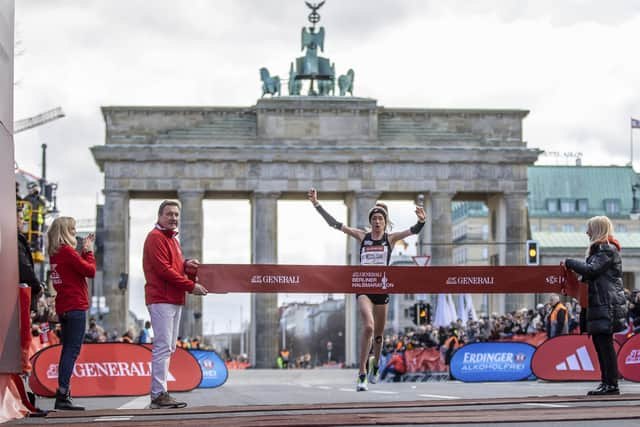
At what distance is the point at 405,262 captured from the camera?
270ft

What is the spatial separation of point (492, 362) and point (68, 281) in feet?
49.6

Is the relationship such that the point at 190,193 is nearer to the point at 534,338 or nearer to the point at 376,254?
the point at 534,338

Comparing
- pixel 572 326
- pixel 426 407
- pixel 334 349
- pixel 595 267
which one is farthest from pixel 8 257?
pixel 334 349

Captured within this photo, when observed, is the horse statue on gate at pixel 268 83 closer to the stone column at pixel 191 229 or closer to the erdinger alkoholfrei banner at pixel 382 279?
the stone column at pixel 191 229

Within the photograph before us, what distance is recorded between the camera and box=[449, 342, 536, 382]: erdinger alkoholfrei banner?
28453 mm

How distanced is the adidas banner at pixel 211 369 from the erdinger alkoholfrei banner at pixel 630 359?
793 centimetres

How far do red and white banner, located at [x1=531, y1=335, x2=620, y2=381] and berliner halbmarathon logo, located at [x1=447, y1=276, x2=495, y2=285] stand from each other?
6.45 meters

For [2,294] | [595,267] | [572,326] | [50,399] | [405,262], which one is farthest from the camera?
[405,262]

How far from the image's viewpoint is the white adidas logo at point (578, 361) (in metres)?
23.4

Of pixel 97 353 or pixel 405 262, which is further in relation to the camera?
pixel 405 262

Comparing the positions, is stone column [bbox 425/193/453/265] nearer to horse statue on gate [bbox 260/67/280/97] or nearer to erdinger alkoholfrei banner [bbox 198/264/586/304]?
horse statue on gate [bbox 260/67/280/97]

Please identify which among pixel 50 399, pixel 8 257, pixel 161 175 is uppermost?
pixel 161 175

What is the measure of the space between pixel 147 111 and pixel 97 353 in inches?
2508

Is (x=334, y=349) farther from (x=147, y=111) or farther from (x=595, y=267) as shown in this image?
(x=595, y=267)
